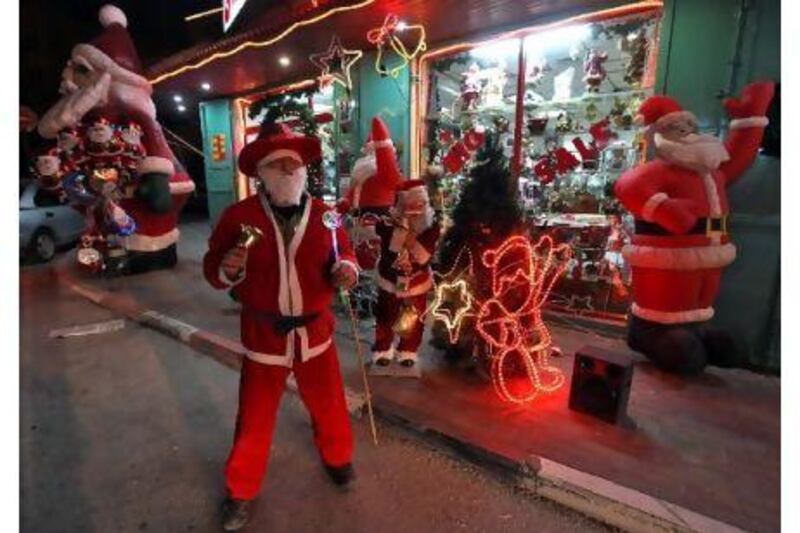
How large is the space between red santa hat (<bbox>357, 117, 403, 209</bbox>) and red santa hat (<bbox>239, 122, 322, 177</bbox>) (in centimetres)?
223

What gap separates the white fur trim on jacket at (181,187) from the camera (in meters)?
6.34

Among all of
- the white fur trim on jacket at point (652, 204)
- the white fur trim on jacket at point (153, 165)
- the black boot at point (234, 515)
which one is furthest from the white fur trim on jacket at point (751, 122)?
the white fur trim on jacket at point (153, 165)

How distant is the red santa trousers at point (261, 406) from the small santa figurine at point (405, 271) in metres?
1.52

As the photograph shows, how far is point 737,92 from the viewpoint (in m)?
4.32

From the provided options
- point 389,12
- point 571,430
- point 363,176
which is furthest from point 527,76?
point 571,430

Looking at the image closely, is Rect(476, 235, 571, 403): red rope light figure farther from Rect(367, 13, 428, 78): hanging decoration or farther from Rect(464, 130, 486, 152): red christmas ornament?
Rect(367, 13, 428, 78): hanging decoration

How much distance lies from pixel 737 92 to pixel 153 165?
6.43 meters

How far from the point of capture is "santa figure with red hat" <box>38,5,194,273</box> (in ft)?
17.2

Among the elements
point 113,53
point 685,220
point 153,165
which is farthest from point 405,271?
point 113,53

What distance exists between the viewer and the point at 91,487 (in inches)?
118

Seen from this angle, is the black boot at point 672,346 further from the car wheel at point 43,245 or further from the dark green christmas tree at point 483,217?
the car wheel at point 43,245

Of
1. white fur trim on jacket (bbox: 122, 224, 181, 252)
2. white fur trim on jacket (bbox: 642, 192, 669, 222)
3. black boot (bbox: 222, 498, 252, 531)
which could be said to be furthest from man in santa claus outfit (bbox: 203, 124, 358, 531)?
white fur trim on jacket (bbox: 122, 224, 181, 252)

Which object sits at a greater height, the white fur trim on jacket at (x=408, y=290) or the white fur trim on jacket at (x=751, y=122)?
the white fur trim on jacket at (x=751, y=122)

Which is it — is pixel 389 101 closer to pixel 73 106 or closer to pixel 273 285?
pixel 73 106
